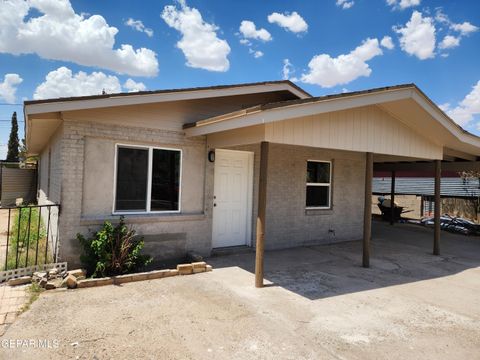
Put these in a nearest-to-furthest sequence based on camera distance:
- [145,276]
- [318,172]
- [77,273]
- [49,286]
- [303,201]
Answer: [49,286]
[77,273]
[145,276]
[303,201]
[318,172]

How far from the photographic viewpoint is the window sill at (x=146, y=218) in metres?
5.89

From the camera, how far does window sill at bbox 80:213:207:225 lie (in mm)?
5891

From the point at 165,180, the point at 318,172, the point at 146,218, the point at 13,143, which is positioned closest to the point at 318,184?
the point at 318,172

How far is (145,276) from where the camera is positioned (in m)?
5.54

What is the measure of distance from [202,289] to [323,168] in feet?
18.3

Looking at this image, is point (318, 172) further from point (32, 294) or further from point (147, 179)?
point (32, 294)

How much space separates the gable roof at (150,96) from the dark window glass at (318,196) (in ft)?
8.86

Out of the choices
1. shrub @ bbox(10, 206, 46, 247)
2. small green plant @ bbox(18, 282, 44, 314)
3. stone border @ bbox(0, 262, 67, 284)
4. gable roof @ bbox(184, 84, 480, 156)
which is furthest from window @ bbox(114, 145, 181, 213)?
shrub @ bbox(10, 206, 46, 247)

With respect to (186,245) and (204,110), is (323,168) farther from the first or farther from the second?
(186,245)

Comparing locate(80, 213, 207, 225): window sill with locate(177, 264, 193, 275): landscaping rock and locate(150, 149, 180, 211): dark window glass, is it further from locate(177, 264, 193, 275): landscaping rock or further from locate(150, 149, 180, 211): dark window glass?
locate(177, 264, 193, 275): landscaping rock

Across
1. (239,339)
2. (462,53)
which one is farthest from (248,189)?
(462,53)

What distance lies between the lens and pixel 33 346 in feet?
11.0

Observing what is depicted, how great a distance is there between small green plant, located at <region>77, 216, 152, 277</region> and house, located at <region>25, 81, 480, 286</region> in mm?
378

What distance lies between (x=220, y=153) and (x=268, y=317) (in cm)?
419
